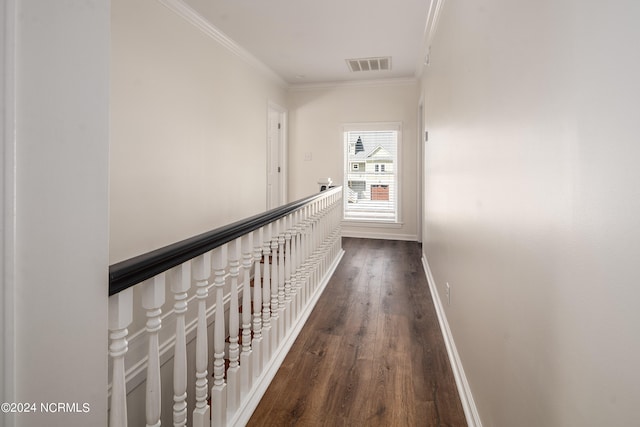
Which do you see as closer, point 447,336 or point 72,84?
point 72,84

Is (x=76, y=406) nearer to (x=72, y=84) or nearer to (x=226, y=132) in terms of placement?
(x=72, y=84)

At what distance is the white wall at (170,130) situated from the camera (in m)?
2.61

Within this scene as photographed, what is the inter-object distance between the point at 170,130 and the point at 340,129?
3.54 m

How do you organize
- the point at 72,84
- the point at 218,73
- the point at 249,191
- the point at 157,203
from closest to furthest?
the point at 72,84, the point at 157,203, the point at 218,73, the point at 249,191

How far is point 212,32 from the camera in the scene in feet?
12.4

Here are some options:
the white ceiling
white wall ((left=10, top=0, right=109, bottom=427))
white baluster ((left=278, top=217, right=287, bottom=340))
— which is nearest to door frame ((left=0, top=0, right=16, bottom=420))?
white wall ((left=10, top=0, right=109, bottom=427))

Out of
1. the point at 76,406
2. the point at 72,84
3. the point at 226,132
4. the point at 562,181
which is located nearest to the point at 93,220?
the point at 72,84

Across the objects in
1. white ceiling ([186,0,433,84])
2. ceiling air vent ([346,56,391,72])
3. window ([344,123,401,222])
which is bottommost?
window ([344,123,401,222])

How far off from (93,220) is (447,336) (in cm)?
225

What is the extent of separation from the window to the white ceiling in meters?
1.13

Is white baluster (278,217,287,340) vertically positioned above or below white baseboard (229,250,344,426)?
above

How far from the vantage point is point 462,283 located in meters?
1.99

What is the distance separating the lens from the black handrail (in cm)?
91

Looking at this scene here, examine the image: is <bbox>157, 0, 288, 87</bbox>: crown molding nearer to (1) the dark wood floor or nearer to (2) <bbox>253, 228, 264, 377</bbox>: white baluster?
(2) <bbox>253, 228, 264, 377</bbox>: white baluster
